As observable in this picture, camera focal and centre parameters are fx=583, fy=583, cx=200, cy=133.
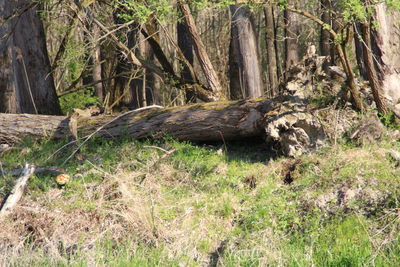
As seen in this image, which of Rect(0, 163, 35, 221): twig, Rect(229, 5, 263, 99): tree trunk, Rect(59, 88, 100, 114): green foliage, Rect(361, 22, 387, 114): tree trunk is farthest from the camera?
Rect(59, 88, 100, 114): green foliage

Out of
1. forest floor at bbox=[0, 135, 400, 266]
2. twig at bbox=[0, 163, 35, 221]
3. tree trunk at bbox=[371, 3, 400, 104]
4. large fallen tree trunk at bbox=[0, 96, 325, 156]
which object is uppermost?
tree trunk at bbox=[371, 3, 400, 104]

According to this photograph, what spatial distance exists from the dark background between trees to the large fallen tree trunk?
87 centimetres

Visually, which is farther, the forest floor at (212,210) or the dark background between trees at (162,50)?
the dark background between trees at (162,50)

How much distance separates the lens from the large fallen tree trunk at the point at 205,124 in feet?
28.6

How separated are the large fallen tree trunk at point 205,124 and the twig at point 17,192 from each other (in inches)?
62.0

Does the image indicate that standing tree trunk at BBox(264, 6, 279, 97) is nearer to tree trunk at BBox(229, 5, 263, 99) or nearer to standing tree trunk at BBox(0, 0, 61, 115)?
tree trunk at BBox(229, 5, 263, 99)

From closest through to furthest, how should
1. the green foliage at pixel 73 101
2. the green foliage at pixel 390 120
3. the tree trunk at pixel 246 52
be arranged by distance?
A: the green foliage at pixel 390 120 → the tree trunk at pixel 246 52 → the green foliage at pixel 73 101

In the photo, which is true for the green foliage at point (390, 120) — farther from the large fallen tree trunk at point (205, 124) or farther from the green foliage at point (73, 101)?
the green foliage at point (73, 101)

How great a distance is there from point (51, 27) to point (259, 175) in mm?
9191

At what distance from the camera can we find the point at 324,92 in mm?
9422

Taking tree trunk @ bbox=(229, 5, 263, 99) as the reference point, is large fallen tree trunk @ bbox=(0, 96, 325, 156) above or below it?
below

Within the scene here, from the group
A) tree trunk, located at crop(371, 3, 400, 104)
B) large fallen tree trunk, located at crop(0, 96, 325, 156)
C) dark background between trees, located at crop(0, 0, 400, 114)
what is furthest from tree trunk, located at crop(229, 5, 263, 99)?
tree trunk, located at crop(371, 3, 400, 104)

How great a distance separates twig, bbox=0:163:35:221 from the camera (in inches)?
302

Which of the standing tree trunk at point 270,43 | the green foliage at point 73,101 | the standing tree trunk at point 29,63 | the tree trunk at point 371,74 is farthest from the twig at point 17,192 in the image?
the standing tree trunk at point 270,43
